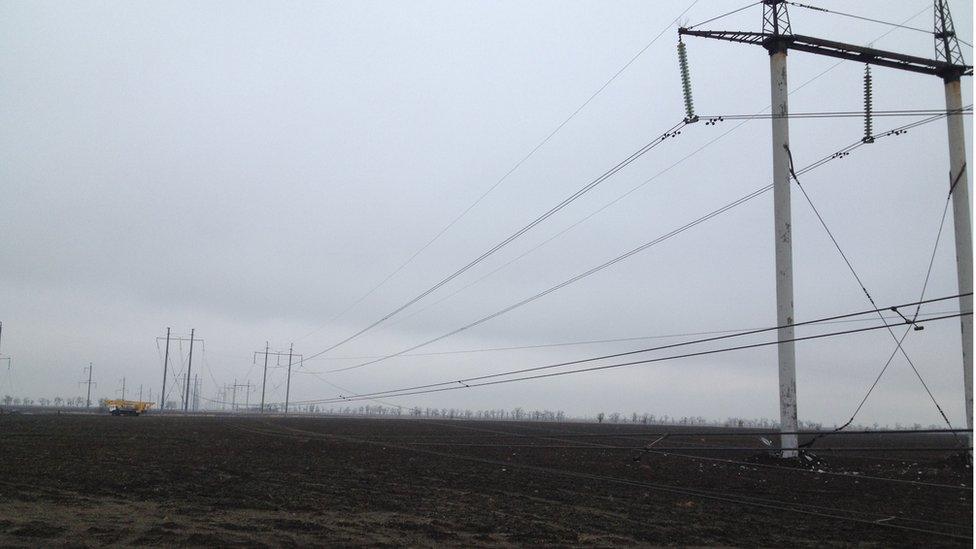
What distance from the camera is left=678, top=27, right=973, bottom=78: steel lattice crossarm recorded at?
2900cm

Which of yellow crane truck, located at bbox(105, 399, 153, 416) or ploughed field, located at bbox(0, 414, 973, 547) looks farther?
yellow crane truck, located at bbox(105, 399, 153, 416)

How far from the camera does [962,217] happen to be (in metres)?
28.9

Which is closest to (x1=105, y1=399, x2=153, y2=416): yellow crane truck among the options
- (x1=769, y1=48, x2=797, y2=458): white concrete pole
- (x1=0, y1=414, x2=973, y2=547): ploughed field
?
(x1=0, y1=414, x2=973, y2=547): ploughed field

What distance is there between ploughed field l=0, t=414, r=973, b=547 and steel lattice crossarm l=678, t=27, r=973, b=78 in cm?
1543

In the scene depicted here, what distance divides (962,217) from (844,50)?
805cm

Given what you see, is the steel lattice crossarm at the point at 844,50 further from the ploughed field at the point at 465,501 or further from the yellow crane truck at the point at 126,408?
the yellow crane truck at the point at 126,408

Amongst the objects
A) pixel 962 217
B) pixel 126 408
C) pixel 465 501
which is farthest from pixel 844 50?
pixel 126 408

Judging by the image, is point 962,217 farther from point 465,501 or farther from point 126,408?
point 126,408

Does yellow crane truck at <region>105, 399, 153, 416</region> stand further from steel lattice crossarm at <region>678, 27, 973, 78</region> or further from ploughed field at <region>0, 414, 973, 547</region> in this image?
steel lattice crossarm at <region>678, 27, 973, 78</region>

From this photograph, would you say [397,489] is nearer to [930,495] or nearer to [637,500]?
[637,500]

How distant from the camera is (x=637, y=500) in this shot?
25.2 meters

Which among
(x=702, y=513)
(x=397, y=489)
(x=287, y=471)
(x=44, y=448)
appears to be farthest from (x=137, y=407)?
(x=702, y=513)

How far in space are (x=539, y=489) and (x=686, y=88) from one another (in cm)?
1552

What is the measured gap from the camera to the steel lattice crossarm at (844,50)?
95.1ft
